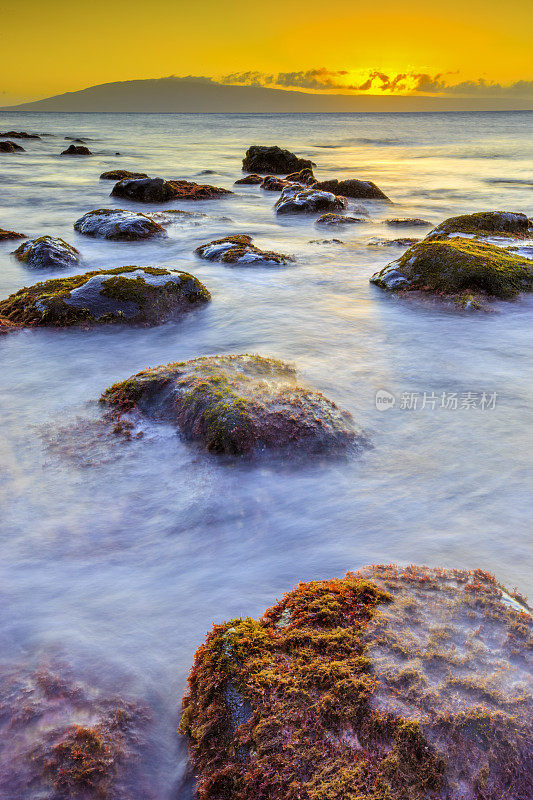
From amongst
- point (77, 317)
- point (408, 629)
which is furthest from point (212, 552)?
point (77, 317)

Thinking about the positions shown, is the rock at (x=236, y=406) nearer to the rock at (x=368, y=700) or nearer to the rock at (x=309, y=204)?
the rock at (x=368, y=700)

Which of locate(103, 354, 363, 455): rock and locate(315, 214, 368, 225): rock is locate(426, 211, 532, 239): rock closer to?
locate(315, 214, 368, 225): rock

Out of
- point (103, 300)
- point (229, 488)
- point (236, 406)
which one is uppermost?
point (103, 300)

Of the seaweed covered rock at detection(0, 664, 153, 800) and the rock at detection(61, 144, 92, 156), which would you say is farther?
the rock at detection(61, 144, 92, 156)

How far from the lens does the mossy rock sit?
8281 millimetres

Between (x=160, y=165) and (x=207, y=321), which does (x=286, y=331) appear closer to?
(x=207, y=321)

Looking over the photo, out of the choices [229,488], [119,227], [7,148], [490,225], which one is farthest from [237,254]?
[7,148]

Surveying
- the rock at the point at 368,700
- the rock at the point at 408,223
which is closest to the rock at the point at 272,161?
the rock at the point at 408,223

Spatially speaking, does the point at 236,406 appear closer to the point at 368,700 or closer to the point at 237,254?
the point at 368,700

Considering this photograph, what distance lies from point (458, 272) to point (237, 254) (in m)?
4.67

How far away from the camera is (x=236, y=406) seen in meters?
4.41

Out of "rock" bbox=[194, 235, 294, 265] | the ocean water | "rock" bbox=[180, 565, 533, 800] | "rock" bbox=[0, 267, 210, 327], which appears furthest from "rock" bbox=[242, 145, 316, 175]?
"rock" bbox=[180, 565, 533, 800]

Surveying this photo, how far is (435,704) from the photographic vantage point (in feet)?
6.50

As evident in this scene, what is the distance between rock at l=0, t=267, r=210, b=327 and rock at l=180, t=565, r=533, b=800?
5661mm
